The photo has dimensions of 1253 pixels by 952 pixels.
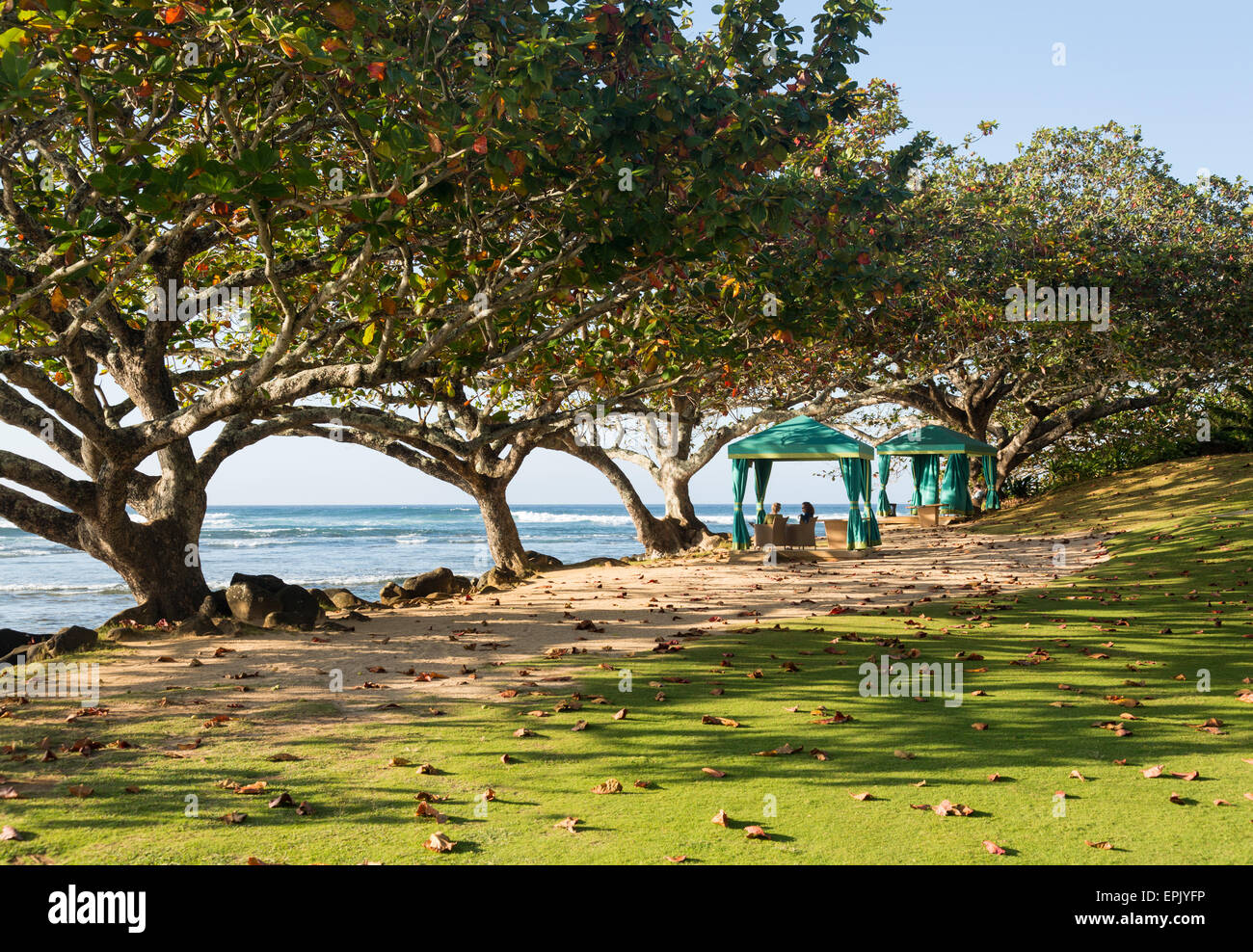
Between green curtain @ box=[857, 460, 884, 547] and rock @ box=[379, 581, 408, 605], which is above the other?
green curtain @ box=[857, 460, 884, 547]

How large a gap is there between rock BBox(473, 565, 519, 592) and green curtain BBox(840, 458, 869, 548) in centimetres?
809

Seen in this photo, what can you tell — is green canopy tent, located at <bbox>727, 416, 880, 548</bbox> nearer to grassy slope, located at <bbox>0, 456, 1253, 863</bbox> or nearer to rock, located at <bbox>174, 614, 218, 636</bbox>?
grassy slope, located at <bbox>0, 456, 1253, 863</bbox>

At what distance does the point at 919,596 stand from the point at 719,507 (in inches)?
4008

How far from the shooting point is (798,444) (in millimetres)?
20703

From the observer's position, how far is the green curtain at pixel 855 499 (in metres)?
21.6

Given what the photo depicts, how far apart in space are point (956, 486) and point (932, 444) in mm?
2546

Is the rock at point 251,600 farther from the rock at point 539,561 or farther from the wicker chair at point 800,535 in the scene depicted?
the wicker chair at point 800,535

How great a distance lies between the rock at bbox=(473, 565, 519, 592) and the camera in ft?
60.8

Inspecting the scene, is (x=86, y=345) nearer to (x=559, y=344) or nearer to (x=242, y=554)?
(x=559, y=344)

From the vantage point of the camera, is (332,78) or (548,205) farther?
A: (548,205)

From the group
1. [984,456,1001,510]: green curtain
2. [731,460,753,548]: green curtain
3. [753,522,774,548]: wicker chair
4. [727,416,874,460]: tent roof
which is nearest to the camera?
[727,416,874,460]: tent roof

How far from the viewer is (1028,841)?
16.3 ft

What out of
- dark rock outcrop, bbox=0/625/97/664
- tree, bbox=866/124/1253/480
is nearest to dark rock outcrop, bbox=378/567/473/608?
dark rock outcrop, bbox=0/625/97/664
